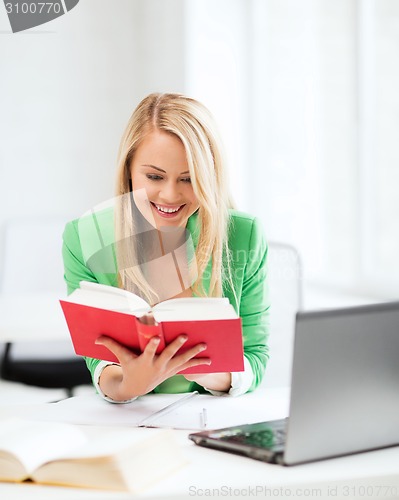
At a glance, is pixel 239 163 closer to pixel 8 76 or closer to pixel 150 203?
pixel 8 76

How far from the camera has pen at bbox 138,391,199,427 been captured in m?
1.12

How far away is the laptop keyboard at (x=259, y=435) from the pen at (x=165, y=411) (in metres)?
0.17

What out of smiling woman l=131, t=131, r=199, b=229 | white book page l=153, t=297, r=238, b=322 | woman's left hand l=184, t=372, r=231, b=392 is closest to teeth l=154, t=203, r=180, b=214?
smiling woman l=131, t=131, r=199, b=229

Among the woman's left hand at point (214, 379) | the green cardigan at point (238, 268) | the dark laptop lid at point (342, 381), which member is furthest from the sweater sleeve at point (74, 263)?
the dark laptop lid at point (342, 381)

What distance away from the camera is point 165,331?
3.60ft

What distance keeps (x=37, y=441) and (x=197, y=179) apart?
30.6 inches

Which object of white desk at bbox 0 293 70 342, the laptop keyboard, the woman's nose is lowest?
white desk at bbox 0 293 70 342

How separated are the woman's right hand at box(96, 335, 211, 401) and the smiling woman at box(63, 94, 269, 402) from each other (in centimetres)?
31

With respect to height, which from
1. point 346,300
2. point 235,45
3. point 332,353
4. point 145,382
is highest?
point 235,45

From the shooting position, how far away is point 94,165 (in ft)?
12.8

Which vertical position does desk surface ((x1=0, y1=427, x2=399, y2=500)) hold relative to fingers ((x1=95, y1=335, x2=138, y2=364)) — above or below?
below

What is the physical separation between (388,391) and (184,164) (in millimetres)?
772

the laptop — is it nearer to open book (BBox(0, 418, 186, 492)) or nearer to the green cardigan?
open book (BBox(0, 418, 186, 492))

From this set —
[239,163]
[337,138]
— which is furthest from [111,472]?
[239,163]
